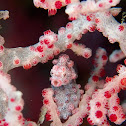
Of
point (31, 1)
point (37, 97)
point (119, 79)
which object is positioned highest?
point (31, 1)

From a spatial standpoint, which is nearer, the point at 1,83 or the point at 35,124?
the point at 1,83

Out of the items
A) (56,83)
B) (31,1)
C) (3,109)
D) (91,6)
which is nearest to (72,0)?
(91,6)

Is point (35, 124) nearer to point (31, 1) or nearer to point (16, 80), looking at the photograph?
point (16, 80)

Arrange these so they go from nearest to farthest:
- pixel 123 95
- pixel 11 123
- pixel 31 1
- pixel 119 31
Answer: pixel 11 123
pixel 119 31
pixel 31 1
pixel 123 95

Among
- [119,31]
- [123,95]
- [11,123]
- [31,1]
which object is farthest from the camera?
[123,95]

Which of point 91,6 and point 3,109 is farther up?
point 91,6

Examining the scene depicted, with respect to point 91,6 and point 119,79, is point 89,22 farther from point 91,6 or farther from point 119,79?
point 119,79

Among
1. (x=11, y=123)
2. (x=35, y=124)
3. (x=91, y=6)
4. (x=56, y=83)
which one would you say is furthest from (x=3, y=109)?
(x=91, y=6)
